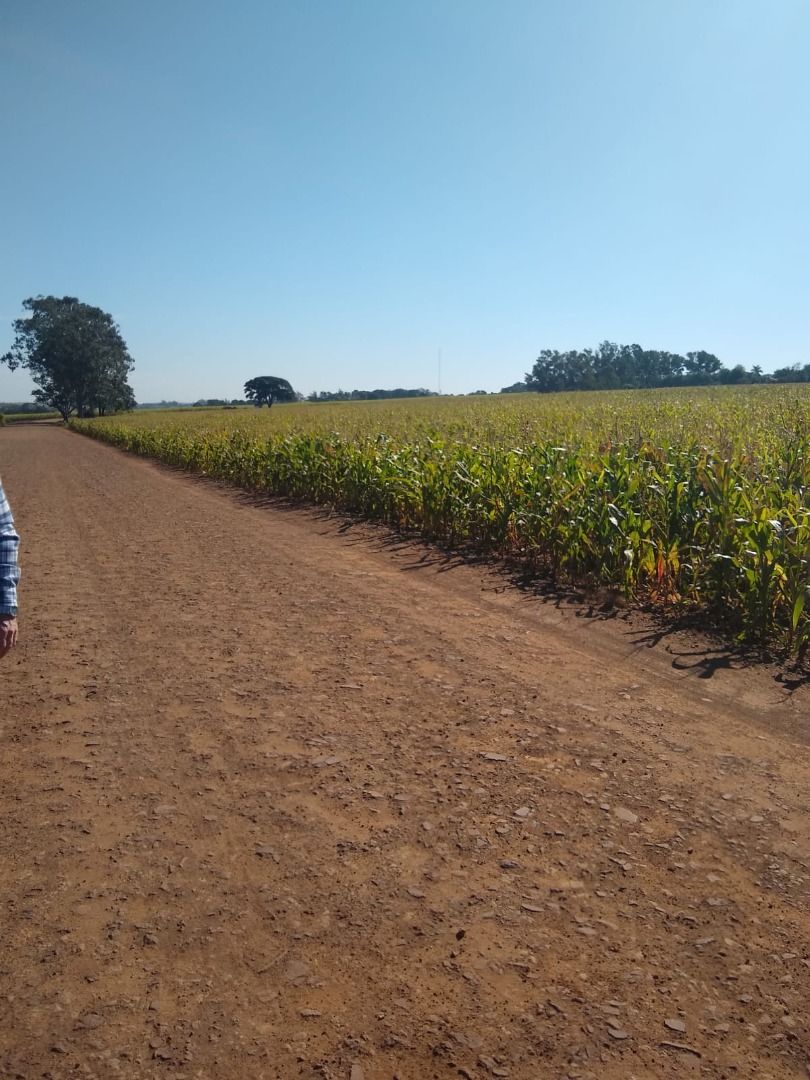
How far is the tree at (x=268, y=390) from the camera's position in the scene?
9569cm

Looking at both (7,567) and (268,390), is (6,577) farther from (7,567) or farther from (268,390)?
(268,390)

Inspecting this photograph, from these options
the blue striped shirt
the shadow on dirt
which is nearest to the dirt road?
the shadow on dirt

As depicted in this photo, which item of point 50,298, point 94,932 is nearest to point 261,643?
point 94,932

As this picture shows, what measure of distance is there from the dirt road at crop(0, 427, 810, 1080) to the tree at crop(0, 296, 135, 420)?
278 feet

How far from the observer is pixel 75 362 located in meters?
81.5

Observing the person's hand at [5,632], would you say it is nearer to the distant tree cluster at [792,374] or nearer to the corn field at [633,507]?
the corn field at [633,507]

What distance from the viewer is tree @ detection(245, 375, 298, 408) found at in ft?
314

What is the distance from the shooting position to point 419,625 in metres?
5.86

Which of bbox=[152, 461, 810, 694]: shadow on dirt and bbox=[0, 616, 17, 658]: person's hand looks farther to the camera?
bbox=[152, 461, 810, 694]: shadow on dirt

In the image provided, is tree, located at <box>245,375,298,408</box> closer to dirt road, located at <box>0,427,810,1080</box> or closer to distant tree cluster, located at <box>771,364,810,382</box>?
distant tree cluster, located at <box>771,364,810,382</box>

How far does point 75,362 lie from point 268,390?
23081 millimetres

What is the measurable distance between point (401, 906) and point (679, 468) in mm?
6862

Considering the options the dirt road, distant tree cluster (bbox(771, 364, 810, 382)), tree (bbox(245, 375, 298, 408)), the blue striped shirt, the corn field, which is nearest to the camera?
the dirt road

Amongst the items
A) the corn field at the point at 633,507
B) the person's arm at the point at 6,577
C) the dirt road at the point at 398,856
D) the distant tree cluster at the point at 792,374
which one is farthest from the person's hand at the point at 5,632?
the distant tree cluster at the point at 792,374
